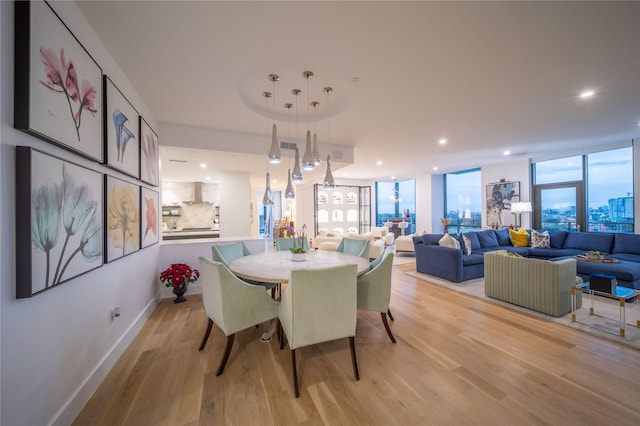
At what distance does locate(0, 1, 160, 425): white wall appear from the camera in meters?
1.12

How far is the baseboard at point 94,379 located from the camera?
1473 mm

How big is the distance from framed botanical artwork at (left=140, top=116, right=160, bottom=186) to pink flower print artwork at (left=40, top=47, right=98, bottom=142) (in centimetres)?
103

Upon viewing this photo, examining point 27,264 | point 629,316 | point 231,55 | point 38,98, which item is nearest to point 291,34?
point 231,55

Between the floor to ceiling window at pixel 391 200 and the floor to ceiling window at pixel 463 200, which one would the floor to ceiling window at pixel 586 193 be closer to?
the floor to ceiling window at pixel 463 200

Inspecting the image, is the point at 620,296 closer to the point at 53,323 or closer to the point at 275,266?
the point at 275,266

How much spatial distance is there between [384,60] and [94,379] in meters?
3.43

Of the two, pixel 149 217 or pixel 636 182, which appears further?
pixel 636 182

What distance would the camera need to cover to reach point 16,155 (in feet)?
3.82

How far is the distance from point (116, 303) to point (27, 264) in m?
1.24

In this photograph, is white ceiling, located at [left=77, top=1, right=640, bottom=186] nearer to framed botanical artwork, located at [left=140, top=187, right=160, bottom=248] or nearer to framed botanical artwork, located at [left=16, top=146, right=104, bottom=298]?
framed botanical artwork, located at [left=140, top=187, right=160, bottom=248]

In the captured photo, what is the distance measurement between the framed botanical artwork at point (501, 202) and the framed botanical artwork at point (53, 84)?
8677 mm

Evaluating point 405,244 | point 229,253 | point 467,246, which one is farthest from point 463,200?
point 229,253

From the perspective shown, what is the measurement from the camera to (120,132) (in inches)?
86.6

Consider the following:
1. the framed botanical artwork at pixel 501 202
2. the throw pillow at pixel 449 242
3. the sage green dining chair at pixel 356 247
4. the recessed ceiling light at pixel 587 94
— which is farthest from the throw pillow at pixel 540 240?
the sage green dining chair at pixel 356 247
